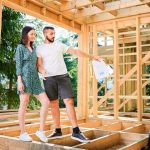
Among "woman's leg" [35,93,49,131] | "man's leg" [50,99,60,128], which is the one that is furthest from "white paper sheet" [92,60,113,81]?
"woman's leg" [35,93,49,131]

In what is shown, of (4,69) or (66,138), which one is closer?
(66,138)

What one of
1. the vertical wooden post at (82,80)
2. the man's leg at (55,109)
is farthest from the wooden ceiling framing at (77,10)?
the man's leg at (55,109)

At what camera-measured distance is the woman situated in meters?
2.97

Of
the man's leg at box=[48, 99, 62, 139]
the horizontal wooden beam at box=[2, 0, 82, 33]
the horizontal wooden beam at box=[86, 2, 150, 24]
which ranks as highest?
the horizontal wooden beam at box=[86, 2, 150, 24]

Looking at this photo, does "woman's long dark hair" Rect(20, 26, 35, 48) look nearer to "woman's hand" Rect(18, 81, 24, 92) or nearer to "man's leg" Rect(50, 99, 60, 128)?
"woman's hand" Rect(18, 81, 24, 92)

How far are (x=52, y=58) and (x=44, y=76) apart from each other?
0.24 m

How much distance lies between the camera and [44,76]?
3.19 meters

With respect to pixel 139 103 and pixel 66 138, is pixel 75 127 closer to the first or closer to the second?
pixel 66 138

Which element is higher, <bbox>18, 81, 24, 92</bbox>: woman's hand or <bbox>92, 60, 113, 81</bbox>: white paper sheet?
<bbox>92, 60, 113, 81</bbox>: white paper sheet

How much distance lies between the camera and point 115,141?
12.5 feet

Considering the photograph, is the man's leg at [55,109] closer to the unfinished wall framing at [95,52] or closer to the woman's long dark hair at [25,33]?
the unfinished wall framing at [95,52]

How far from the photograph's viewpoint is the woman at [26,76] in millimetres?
2973

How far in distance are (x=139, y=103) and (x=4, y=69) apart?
5560 millimetres

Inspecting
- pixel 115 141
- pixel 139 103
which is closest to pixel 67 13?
pixel 139 103
